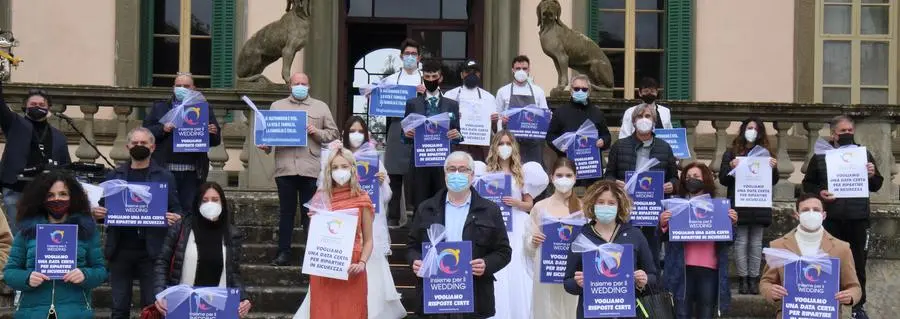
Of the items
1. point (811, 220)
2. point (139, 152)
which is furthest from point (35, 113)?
point (811, 220)

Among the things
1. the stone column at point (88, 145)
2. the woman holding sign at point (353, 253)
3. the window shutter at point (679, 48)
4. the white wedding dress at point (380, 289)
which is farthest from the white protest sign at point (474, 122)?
the window shutter at point (679, 48)

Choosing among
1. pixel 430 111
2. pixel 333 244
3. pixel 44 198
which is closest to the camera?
pixel 44 198

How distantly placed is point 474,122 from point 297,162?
1423 mm

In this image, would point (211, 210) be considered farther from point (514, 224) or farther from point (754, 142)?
point (754, 142)

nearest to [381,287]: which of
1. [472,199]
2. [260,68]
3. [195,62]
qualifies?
[472,199]

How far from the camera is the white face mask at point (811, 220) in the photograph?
8953 mm

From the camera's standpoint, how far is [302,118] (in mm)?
11062

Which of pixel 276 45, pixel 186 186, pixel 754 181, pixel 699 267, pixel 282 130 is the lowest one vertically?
A: pixel 699 267

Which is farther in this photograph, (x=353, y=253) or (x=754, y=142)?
(x=754, y=142)

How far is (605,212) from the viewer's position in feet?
27.9

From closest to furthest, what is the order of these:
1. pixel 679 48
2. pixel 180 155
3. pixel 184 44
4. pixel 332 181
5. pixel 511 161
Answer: pixel 332 181 < pixel 511 161 < pixel 180 155 < pixel 184 44 < pixel 679 48

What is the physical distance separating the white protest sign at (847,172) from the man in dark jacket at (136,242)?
4883 millimetres

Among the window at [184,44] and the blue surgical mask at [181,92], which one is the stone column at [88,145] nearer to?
the blue surgical mask at [181,92]

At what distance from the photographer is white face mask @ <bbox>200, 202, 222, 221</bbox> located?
8.82 m
